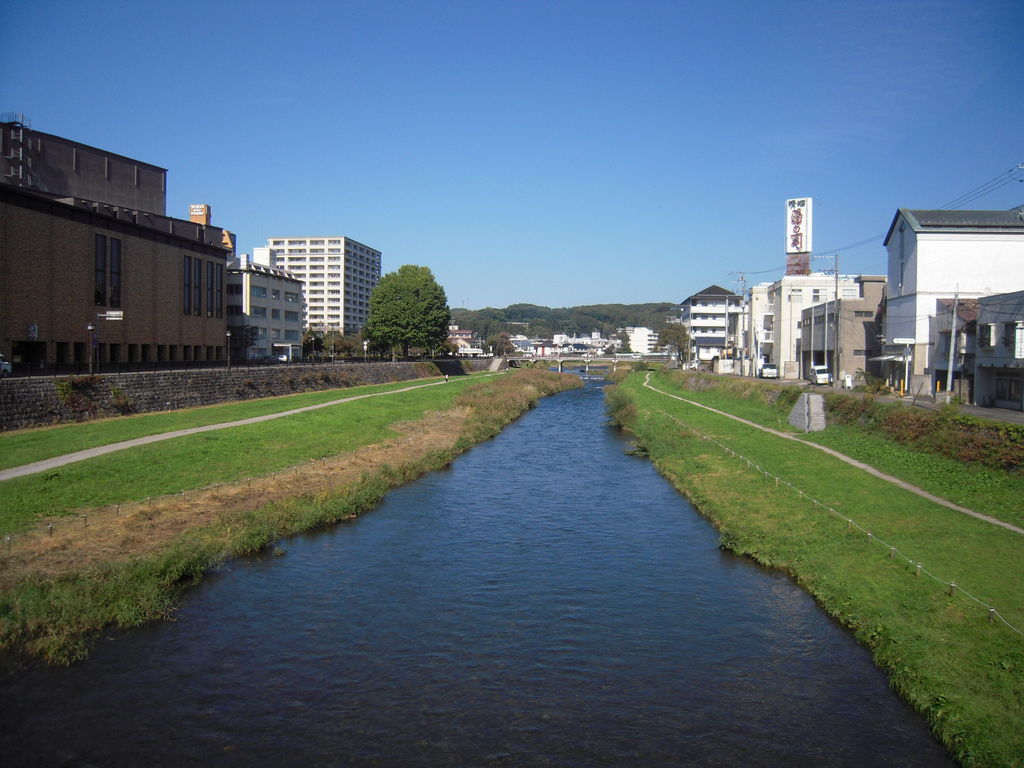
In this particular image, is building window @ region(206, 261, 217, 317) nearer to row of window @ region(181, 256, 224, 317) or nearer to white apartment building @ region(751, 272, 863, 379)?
row of window @ region(181, 256, 224, 317)

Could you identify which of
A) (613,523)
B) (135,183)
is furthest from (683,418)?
(135,183)

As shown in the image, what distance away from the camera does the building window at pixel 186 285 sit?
55125 mm

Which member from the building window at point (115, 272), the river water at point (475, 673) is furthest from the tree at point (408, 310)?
the river water at point (475, 673)

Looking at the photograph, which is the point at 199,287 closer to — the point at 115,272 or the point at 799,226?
the point at 115,272

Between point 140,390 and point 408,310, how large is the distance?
53.2 m

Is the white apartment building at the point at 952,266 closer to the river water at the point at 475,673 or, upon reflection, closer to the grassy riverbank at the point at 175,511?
the grassy riverbank at the point at 175,511

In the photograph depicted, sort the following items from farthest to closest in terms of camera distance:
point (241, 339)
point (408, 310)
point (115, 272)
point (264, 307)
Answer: point (408, 310) → point (264, 307) → point (241, 339) → point (115, 272)

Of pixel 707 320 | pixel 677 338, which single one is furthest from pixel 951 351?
pixel 677 338

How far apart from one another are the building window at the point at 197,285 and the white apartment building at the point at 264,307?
37.7 feet

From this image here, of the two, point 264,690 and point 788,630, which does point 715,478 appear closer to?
point 788,630

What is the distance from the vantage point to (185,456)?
2586 cm

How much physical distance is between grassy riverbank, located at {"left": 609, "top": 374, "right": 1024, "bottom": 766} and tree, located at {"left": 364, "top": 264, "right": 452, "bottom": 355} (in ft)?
204

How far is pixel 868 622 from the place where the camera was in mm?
13289

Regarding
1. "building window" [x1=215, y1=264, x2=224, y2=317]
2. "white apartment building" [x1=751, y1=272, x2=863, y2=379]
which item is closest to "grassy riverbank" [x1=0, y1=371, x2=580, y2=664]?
"building window" [x1=215, y1=264, x2=224, y2=317]
